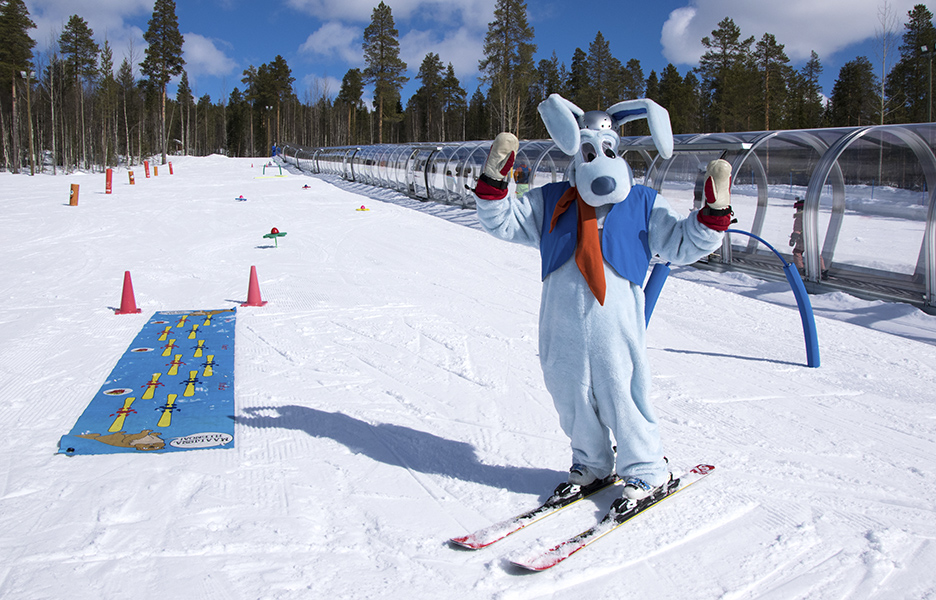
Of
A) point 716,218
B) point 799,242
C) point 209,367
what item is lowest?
point 209,367

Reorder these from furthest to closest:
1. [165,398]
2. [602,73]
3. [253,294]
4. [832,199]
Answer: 1. [602,73]
2. [832,199]
3. [253,294]
4. [165,398]

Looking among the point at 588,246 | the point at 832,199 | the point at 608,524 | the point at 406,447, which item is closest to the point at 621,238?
the point at 588,246

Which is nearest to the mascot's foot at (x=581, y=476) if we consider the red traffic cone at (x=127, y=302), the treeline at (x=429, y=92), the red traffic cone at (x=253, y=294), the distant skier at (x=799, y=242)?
the red traffic cone at (x=253, y=294)

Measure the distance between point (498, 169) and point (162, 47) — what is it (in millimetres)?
60286

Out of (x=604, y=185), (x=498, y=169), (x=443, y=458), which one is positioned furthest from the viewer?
(x=443, y=458)

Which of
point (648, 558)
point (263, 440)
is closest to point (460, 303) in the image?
point (263, 440)

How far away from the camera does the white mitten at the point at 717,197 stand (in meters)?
2.56

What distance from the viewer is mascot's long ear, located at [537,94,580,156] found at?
2742 mm

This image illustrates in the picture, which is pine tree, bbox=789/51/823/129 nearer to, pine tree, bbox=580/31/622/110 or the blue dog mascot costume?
pine tree, bbox=580/31/622/110

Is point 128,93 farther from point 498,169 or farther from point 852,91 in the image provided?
point 498,169

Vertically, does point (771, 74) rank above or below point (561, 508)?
above

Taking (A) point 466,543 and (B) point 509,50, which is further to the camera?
(B) point 509,50

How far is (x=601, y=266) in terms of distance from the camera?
107 inches

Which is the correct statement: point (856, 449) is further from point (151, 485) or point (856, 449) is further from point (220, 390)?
point (220, 390)
